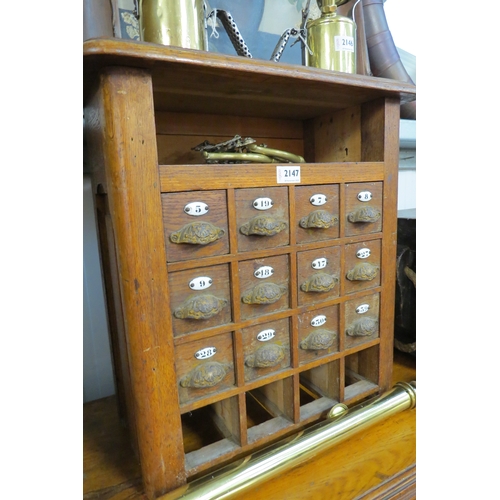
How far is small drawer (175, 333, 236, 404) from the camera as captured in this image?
2.05 feet

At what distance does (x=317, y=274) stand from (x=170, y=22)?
1.79 feet

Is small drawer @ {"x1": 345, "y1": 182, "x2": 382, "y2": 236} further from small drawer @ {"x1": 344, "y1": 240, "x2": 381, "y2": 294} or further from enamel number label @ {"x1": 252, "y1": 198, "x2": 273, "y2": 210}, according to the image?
enamel number label @ {"x1": 252, "y1": 198, "x2": 273, "y2": 210}

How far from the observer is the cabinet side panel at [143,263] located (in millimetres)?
528

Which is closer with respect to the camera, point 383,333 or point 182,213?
point 182,213

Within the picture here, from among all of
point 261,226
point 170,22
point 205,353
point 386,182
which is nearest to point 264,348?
point 205,353

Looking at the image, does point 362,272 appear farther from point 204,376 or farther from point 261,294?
point 204,376

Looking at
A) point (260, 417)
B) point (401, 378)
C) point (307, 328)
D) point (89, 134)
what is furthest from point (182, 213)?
point (401, 378)

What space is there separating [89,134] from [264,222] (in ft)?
1.21

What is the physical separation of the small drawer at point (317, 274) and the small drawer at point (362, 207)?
0.07 meters

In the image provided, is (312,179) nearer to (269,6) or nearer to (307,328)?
(307,328)

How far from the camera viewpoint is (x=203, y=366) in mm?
638

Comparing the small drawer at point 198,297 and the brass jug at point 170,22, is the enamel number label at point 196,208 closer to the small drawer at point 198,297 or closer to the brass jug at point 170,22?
the small drawer at point 198,297

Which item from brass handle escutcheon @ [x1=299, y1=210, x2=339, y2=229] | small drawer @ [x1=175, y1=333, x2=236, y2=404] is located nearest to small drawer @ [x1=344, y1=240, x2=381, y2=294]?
brass handle escutcheon @ [x1=299, y1=210, x2=339, y2=229]
